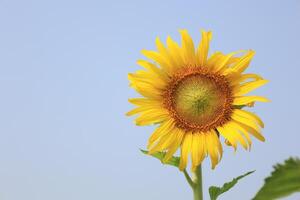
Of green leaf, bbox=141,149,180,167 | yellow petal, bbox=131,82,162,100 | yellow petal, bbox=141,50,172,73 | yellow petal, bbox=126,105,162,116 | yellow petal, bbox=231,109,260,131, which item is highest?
yellow petal, bbox=141,50,172,73

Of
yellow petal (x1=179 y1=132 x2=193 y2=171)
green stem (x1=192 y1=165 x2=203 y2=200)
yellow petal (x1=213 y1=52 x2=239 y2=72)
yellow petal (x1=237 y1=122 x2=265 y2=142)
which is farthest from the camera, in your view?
yellow petal (x1=213 y1=52 x2=239 y2=72)

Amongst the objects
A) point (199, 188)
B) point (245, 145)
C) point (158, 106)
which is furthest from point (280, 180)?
point (158, 106)

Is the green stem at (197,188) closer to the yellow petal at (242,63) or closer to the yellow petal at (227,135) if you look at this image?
the yellow petal at (227,135)

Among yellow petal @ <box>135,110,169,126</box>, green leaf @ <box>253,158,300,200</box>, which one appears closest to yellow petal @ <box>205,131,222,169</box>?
yellow petal @ <box>135,110,169,126</box>

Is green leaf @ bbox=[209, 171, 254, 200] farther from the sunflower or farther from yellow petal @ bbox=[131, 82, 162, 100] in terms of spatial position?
yellow petal @ bbox=[131, 82, 162, 100]

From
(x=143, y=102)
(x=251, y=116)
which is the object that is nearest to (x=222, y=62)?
(x=251, y=116)

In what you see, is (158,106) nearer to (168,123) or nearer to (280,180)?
(168,123)
